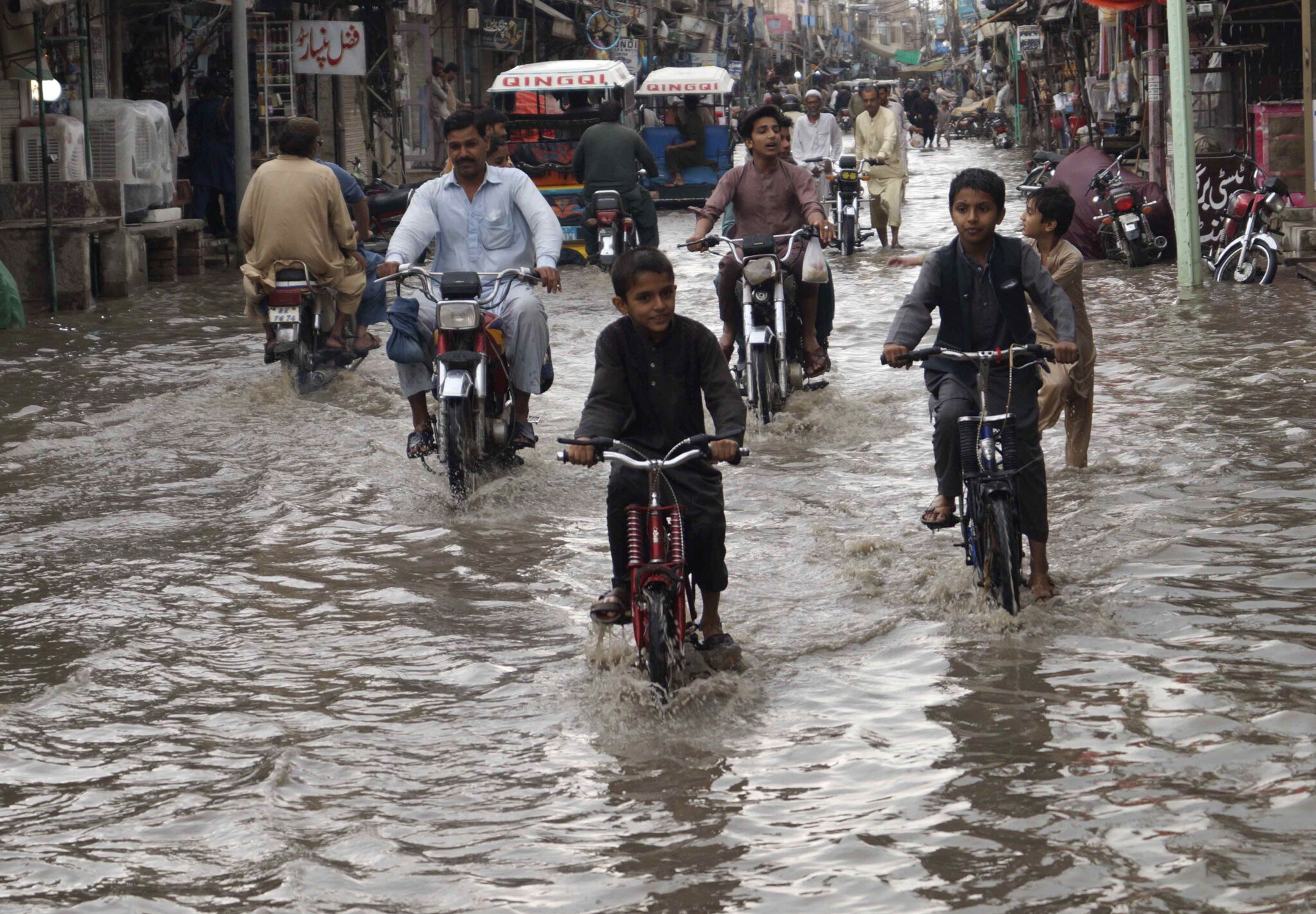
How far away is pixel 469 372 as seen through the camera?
25.4 feet

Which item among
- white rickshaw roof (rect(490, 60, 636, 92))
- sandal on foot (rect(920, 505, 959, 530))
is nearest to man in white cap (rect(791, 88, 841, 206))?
white rickshaw roof (rect(490, 60, 636, 92))

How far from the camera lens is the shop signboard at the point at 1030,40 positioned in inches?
1561

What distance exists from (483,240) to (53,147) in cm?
926

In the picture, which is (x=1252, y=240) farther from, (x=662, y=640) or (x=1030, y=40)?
(x=1030, y=40)

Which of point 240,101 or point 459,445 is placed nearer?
point 459,445

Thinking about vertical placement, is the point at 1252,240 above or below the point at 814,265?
above

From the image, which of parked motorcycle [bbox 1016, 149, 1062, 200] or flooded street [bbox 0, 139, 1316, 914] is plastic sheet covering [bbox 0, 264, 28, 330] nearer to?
flooded street [bbox 0, 139, 1316, 914]

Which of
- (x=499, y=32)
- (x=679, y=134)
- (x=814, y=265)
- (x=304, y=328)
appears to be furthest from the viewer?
(x=499, y=32)

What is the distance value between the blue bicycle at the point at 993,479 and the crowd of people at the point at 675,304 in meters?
0.10

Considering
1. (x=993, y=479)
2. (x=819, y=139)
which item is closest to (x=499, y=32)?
(x=819, y=139)

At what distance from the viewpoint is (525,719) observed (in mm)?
5051

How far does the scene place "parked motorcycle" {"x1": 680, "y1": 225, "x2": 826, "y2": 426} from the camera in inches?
363

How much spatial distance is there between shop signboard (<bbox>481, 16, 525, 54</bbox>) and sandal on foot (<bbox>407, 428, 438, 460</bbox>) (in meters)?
27.1

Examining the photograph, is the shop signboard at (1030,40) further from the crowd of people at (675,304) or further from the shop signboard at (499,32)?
the crowd of people at (675,304)
